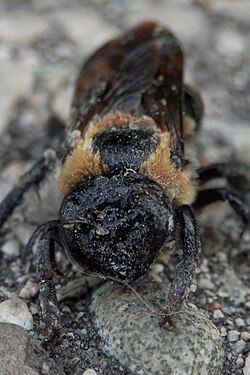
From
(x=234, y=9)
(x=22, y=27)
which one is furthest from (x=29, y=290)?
(x=234, y=9)

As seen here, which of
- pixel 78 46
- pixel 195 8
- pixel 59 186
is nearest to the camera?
pixel 59 186

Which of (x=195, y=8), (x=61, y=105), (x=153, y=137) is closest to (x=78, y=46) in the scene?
(x=61, y=105)

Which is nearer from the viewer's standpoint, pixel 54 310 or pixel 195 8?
pixel 54 310

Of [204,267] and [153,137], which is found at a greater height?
[153,137]

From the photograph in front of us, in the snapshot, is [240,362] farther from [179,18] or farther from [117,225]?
[179,18]

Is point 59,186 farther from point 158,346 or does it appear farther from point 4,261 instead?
point 158,346

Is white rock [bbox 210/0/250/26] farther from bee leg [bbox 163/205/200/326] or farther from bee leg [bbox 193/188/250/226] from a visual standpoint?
bee leg [bbox 163/205/200/326]

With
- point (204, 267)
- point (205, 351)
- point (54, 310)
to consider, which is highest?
point (54, 310)

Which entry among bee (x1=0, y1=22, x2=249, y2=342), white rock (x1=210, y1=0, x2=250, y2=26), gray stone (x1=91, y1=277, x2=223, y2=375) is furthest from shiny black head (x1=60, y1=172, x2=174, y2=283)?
white rock (x1=210, y1=0, x2=250, y2=26)
